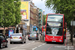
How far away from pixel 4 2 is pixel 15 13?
6477 mm

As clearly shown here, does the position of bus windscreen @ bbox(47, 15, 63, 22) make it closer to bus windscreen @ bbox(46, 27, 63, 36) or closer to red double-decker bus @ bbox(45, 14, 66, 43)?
red double-decker bus @ bbox(45, 14, 66, 43)

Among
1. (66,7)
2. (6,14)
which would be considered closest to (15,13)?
(6,14)

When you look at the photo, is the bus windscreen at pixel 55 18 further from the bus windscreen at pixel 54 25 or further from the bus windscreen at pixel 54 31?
the bus windscreen at pixel 54 31

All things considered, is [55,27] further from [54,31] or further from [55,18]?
[55,18]

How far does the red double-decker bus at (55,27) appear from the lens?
29077mm

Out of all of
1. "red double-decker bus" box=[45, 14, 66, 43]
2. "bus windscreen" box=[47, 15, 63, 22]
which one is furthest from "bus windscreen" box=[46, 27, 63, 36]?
"bus windscreen" box=[47, 15, 63, 22]

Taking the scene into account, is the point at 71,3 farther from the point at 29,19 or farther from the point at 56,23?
the point at 29,19

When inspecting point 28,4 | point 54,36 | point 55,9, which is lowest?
point 54,36

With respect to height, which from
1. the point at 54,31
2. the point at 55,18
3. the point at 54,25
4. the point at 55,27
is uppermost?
the point at 55,18

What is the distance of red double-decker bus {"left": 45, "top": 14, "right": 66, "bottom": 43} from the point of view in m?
29.1

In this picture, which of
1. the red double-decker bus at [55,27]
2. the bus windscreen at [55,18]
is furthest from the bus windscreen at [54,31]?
the bus windscreen at [55,18]

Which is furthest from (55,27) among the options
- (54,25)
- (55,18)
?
(55,18)

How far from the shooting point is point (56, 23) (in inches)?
1149

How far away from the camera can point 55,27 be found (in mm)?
29453
